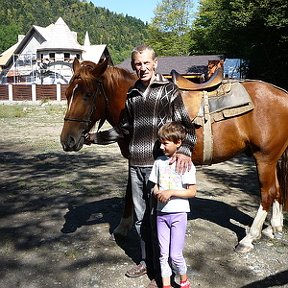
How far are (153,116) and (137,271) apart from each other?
1.47 m

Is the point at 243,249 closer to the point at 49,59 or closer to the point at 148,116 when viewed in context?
the point at 148,116

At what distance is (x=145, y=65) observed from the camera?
2967 mm

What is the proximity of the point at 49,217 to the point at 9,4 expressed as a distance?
189 m

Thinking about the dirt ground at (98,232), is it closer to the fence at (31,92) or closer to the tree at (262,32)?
the tree at (262,32)

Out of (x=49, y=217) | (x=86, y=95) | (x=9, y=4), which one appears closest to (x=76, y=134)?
(x=86, y=95)

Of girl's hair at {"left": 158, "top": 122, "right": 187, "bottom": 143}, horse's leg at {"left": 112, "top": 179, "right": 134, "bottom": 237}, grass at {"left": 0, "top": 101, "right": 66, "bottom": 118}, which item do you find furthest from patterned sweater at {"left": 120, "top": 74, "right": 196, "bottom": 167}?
grass at {"left": 0, "top": 101, "right": 66, "bottom": 118}

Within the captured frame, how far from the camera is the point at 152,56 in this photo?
296 cm

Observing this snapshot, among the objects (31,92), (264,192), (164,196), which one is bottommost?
(31,92)

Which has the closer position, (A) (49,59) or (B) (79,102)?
(B) (79,102)

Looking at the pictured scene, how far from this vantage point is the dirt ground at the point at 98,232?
3.52 m

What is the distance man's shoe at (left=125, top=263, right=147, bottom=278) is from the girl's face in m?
1.21

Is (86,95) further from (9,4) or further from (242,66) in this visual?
(9,4)

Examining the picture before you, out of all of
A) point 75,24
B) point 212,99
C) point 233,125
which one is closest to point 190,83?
point 212,99

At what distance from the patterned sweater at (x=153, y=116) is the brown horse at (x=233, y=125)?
520mm
